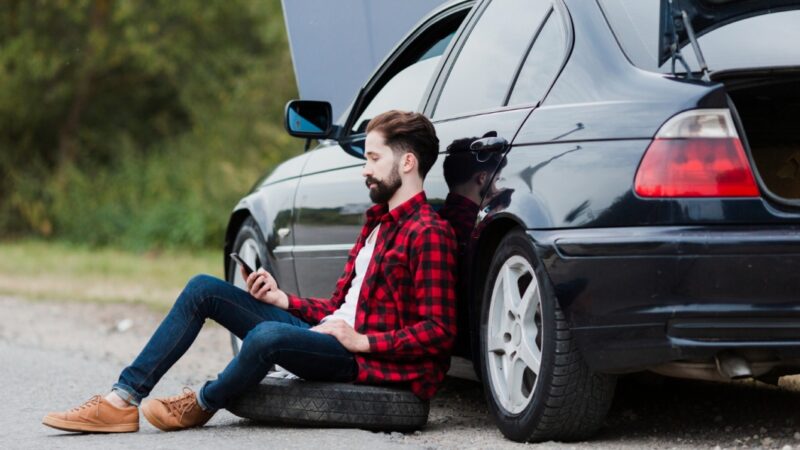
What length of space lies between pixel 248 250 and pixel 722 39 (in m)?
3.44

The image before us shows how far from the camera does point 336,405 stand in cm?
502

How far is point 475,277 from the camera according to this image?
196 inches

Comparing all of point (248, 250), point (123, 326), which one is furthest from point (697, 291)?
point (123, 326)

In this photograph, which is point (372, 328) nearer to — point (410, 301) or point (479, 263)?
point (410, 301)

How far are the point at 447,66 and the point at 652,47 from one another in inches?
52.8

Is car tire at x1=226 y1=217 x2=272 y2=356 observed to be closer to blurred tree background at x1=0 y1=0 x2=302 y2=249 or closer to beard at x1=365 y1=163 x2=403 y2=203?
beard at x1=365 y1=163 x2=403 y2=203

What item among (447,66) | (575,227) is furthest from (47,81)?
(575,227)

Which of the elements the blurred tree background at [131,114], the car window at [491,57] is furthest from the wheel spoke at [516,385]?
the blurred tree background at [131,114]

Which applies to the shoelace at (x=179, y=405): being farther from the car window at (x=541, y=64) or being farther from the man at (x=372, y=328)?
the car window at (x=541, y=64)

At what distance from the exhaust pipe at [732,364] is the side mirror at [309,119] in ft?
9.06

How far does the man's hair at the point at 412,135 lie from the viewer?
5.13 metres

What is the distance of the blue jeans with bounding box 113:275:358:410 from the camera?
4973 millimetres

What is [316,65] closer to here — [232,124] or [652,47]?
[652,47]

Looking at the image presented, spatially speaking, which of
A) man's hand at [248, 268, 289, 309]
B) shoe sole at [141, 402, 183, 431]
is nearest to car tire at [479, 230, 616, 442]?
man's hand at [248, 268, 289, 309]
